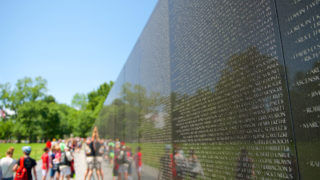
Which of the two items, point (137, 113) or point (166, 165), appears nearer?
point (166, 165)

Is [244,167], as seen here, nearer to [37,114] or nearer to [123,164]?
A: [123,164]

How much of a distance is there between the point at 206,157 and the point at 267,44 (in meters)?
1.35

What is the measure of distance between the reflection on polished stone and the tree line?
106 feet

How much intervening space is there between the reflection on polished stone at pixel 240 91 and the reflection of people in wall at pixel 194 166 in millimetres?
11

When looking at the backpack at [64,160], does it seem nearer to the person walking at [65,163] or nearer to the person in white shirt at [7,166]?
the person walking at [65,163]

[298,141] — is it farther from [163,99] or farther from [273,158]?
[163,99]

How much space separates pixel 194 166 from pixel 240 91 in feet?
3.94

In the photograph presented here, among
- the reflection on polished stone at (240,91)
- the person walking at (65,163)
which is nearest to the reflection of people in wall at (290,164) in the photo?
the reflection on polished stone at (240,91)

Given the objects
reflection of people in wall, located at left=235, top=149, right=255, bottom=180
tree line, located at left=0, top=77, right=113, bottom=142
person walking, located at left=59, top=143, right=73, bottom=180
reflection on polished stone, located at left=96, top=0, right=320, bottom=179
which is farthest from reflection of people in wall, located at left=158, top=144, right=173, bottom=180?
tree line, located at left=0, top=77, right=113, bottom=142

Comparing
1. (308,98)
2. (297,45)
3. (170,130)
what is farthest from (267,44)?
(170,130)

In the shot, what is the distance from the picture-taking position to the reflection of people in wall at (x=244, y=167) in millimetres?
1772

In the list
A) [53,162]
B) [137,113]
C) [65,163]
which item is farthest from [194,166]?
[53,162]

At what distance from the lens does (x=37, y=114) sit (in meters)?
49.6

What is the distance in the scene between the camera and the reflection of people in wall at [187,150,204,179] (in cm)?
262
